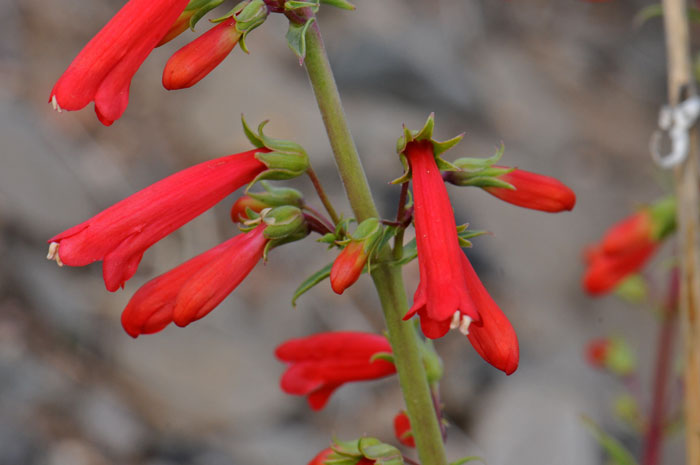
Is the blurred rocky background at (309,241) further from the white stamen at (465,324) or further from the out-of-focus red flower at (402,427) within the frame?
the white stamen at (465,324)

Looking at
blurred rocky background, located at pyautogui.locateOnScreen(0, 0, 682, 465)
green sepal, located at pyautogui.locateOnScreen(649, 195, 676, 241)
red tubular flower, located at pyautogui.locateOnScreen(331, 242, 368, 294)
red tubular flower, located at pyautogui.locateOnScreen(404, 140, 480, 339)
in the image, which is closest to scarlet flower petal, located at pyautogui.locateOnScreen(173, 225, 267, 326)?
red tubular flower, located at pyautogui.locateOnScreen(331, 242, 368, 294)

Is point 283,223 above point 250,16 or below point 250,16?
below

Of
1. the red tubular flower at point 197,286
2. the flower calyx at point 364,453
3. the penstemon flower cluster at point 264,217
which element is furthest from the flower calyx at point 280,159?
the flower calyx at point 364,453

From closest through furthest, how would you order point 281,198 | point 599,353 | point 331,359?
point 281,198 → point 331,359 → point 599,353

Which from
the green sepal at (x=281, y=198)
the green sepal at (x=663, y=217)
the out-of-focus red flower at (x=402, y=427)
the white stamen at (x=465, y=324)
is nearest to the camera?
the white stamen at (x=465, y=324)

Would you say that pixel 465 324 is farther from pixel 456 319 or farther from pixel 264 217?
pixel 264 217

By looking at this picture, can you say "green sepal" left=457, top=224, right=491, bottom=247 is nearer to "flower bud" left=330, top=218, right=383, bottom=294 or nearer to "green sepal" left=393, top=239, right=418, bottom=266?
"green sepal" left=393, top=239, right=418, bottom=266

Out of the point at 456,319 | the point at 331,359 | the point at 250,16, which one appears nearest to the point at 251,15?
the point at 250,16
